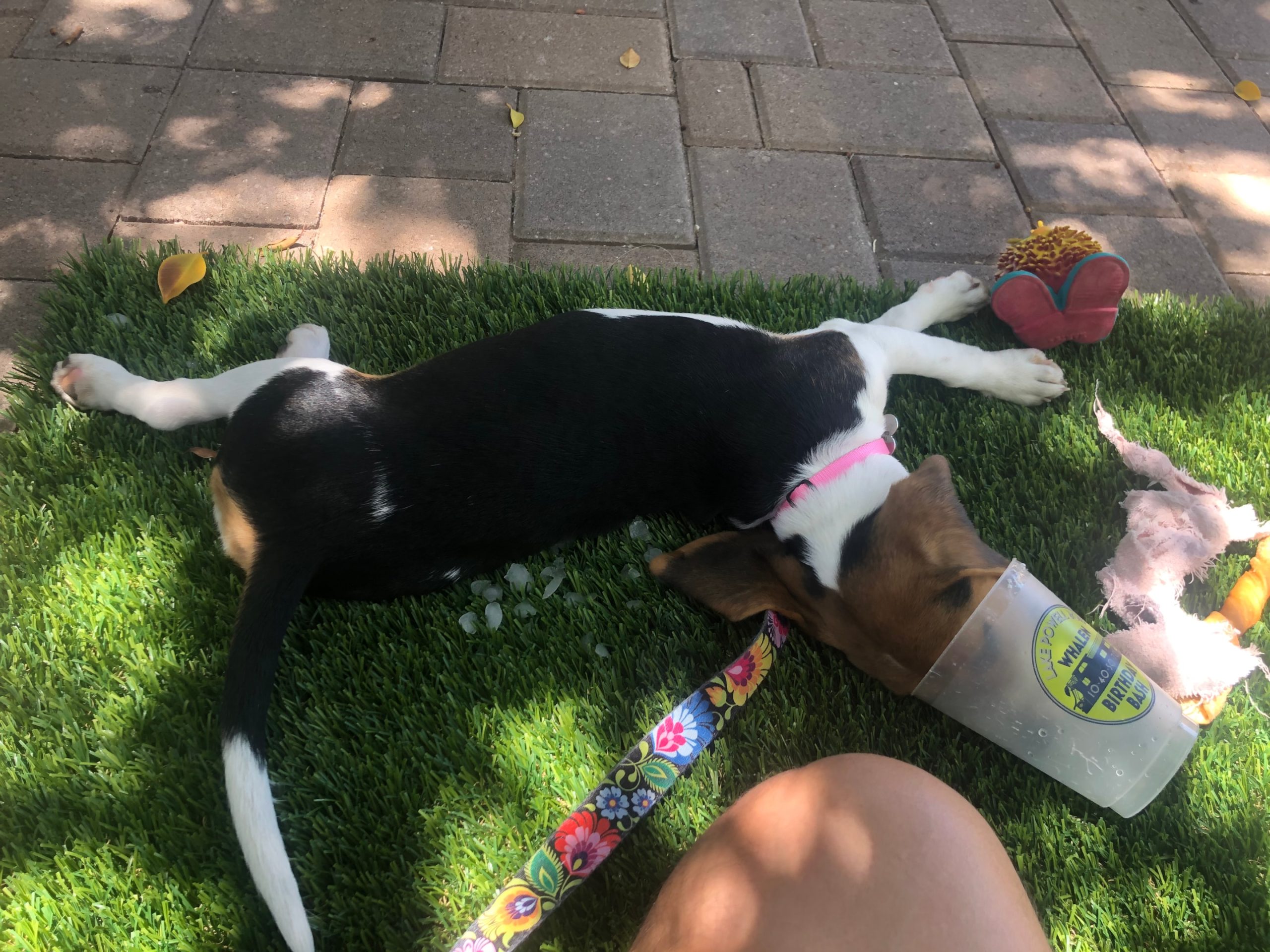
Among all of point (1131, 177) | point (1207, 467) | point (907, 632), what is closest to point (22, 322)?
point (907, 632)

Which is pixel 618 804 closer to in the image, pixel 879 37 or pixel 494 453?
pixel 494 453

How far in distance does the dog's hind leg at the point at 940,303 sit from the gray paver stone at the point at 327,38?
2.48m

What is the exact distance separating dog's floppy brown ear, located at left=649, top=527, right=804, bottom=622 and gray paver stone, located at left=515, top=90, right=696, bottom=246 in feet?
5.33

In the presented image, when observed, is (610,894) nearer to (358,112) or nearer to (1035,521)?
(1035,521)

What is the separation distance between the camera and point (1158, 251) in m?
3.62

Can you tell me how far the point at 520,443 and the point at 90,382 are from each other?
4.96 feet

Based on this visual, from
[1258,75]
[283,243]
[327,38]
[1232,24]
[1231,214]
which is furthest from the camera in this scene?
[1232,24]

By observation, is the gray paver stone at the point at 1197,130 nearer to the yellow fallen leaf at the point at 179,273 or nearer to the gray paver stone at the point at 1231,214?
the gray paver stone at the point at 1231,214

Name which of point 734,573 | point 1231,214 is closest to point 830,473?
point 734,573

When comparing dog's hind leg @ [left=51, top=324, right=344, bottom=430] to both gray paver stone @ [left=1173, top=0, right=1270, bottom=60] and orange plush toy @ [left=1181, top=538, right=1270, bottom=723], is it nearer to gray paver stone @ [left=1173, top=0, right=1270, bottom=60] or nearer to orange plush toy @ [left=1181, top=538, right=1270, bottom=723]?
orange plush toy @ [left=1181, top=538, right=1270, bottom=723]

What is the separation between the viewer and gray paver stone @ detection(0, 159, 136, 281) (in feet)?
10.8

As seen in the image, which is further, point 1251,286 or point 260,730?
point 1251,286

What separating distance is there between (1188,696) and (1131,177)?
8.66ft

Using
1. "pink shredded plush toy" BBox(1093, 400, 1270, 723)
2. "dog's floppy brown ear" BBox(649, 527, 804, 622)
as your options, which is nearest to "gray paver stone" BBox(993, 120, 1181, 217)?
"pink shredded plush toy" BBox(1093, 400, 1270, 723)
